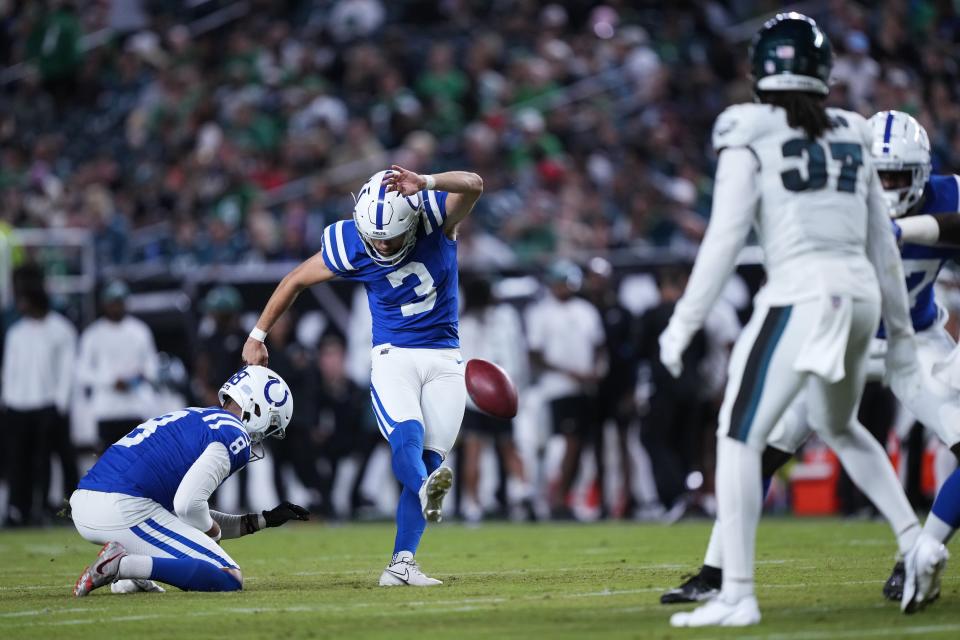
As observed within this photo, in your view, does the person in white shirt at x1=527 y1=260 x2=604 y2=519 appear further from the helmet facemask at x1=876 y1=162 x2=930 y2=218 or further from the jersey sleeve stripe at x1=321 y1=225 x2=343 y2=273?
the helmet facemask at x1=876 y1=162 x2=930 y2=218

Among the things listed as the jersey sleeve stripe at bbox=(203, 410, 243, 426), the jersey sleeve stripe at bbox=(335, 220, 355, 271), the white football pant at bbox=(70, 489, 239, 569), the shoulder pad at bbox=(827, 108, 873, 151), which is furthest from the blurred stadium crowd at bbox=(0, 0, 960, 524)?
the shoulder pad at bbox=(827, 108, 873, 151)

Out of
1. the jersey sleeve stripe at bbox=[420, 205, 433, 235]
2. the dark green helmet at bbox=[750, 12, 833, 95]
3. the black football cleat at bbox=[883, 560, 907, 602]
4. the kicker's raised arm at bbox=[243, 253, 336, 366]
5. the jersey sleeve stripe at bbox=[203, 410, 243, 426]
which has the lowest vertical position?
the black football cleat at bbox=[883, 560, 907, 602]

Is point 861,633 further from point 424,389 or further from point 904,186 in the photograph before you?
point 424,389

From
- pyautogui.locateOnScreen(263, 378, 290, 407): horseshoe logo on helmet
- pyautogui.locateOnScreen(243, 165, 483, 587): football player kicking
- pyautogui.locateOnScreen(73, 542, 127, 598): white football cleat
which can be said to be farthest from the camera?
pyautogui.locateOnScreen(263, 378, 290, 407): horseshoe logo on helmet

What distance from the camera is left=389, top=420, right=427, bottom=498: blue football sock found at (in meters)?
6.50

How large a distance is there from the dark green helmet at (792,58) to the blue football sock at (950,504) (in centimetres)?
172

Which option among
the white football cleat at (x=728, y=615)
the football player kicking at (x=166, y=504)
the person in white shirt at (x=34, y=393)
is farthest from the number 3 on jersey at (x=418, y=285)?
the person in white shirt at (x=34, y=393)

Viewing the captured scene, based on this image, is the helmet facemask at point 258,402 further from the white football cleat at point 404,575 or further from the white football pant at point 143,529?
the white football cleat at point 404,575

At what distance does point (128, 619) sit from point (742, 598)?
2247mm

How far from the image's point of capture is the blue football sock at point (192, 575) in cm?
631

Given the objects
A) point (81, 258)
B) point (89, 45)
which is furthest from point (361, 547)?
point (89, 45)

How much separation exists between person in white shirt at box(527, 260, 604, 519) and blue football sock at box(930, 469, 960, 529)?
7.03 meters

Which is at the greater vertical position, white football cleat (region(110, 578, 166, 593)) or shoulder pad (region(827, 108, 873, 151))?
shoulder pad (region(827, 108, 873, 151))

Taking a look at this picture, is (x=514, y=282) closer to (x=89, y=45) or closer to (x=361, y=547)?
(x=361, y=547)
